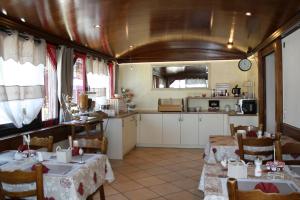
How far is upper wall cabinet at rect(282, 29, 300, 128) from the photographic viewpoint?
11.4 feet

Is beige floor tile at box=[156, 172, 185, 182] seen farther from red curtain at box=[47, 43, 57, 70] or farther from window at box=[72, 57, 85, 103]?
red curtain at box=[47, 43, 57, 70]

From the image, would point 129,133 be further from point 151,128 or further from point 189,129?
point 189,129

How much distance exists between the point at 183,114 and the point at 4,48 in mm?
4191

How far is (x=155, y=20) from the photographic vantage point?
4191mm

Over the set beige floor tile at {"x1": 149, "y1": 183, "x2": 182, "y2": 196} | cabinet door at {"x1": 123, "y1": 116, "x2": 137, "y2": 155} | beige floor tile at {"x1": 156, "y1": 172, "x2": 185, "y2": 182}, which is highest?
cabinet door at {"x1": 123, "y1": 116, "x2": 137, "y2": 155}

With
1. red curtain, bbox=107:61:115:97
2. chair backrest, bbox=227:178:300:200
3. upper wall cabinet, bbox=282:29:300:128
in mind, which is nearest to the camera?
chair backrest, bbox=227:178:300:200

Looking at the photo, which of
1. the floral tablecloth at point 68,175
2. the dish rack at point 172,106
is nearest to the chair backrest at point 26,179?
the floral tablecloth at point 68,175

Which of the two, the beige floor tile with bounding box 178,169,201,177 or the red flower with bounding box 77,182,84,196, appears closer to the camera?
the red flower with bounding box 77,182,84,196

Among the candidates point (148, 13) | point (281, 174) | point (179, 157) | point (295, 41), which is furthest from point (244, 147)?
point (179, 157)

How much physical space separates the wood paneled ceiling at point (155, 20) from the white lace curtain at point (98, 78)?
29cm

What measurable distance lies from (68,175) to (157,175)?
8.84ft

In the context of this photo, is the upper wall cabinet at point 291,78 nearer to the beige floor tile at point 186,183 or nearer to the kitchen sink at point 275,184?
the beige floor tile at point 186,183

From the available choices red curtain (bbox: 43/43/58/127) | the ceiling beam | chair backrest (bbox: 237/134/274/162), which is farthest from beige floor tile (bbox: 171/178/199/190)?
the ceiling beam

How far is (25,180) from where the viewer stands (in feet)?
6.09
